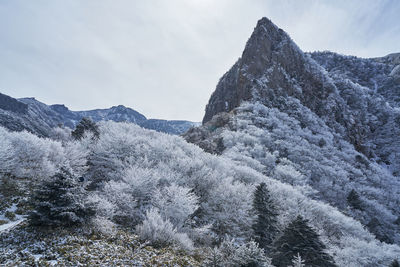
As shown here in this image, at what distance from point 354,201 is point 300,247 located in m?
42.3

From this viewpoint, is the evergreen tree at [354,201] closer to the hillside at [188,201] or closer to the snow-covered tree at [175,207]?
the hillside at [188,201]

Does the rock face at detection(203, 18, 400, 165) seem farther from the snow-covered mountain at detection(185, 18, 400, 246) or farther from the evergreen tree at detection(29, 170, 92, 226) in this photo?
the evergreen tree at detection(29, 170, 92, 226)

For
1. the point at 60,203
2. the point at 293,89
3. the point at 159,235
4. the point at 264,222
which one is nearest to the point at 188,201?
the point at 159,235

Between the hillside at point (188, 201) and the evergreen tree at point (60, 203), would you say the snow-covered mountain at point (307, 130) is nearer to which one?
the hillside at point (188, 201)

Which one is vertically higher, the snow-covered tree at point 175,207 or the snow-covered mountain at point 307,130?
the snow-covered mountain at point 307,130

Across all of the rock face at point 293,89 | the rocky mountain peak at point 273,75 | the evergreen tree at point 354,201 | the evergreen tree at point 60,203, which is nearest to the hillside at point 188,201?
the evergreen tree at point 60,203

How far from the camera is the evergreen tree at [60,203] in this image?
12.1 meters

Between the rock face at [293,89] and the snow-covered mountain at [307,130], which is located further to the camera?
the rock face at [293,89]

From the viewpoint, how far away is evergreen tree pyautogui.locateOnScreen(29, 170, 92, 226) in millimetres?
12094

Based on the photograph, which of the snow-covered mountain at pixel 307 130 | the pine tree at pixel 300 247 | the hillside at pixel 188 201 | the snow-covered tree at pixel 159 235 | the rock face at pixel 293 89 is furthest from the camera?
the rock face at pixel 293 89

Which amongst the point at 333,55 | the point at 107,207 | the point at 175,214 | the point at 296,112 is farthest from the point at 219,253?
the point at 333,55

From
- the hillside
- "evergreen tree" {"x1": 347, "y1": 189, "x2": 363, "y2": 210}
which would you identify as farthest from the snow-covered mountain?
the hillside

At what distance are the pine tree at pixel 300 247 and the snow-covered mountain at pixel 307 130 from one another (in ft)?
91.5

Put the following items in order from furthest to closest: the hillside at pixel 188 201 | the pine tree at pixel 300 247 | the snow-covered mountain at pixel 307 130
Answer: the snow-covered mountain at pixel 307 130 → the pine tree at pixel 300 247 → the hillside at pixel 188 201
